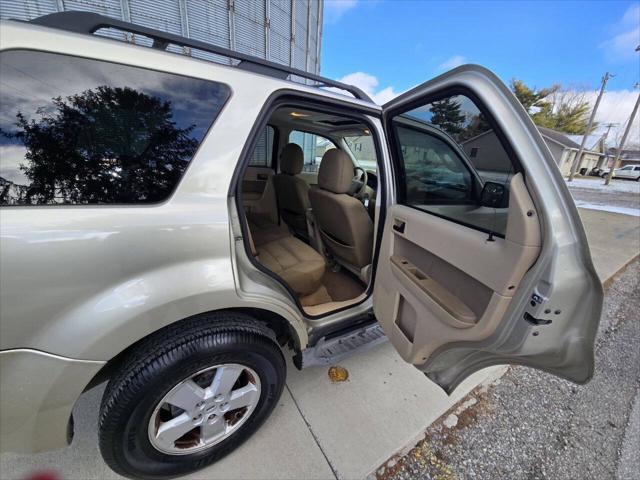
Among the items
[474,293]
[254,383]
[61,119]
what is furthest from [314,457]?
[61,119]

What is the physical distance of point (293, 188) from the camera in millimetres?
2834

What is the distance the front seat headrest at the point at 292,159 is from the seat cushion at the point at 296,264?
898mm

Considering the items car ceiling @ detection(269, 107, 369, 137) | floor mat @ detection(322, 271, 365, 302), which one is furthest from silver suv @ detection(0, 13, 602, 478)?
car ceiling @ detection(269, 107, 369, 137)

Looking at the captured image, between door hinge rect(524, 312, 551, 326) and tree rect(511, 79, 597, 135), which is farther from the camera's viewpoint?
tree rect(511, 79, 597, 135)

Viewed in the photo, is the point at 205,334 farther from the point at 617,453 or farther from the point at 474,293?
the point at 617,453

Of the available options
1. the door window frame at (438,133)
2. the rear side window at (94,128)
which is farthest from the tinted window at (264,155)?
the rear side window at (94,128)

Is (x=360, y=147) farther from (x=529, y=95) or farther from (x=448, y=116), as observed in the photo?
(x=529, y=95)

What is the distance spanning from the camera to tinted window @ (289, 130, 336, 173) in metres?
3.49

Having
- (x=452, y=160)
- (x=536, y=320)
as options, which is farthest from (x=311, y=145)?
(x=536, y=320)

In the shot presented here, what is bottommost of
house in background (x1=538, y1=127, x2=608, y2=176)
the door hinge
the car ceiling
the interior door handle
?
the door hinge

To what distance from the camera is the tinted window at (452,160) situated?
1118 millimetres

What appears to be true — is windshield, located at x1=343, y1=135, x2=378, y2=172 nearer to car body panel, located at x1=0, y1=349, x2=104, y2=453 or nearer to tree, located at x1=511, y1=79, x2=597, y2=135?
car body panel, located at x1=0, y1=349, x2=104, y2=453

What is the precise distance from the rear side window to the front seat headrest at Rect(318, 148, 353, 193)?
1.02 meters

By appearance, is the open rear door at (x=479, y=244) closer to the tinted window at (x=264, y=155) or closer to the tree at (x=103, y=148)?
the tree at (x=103, y=148)
